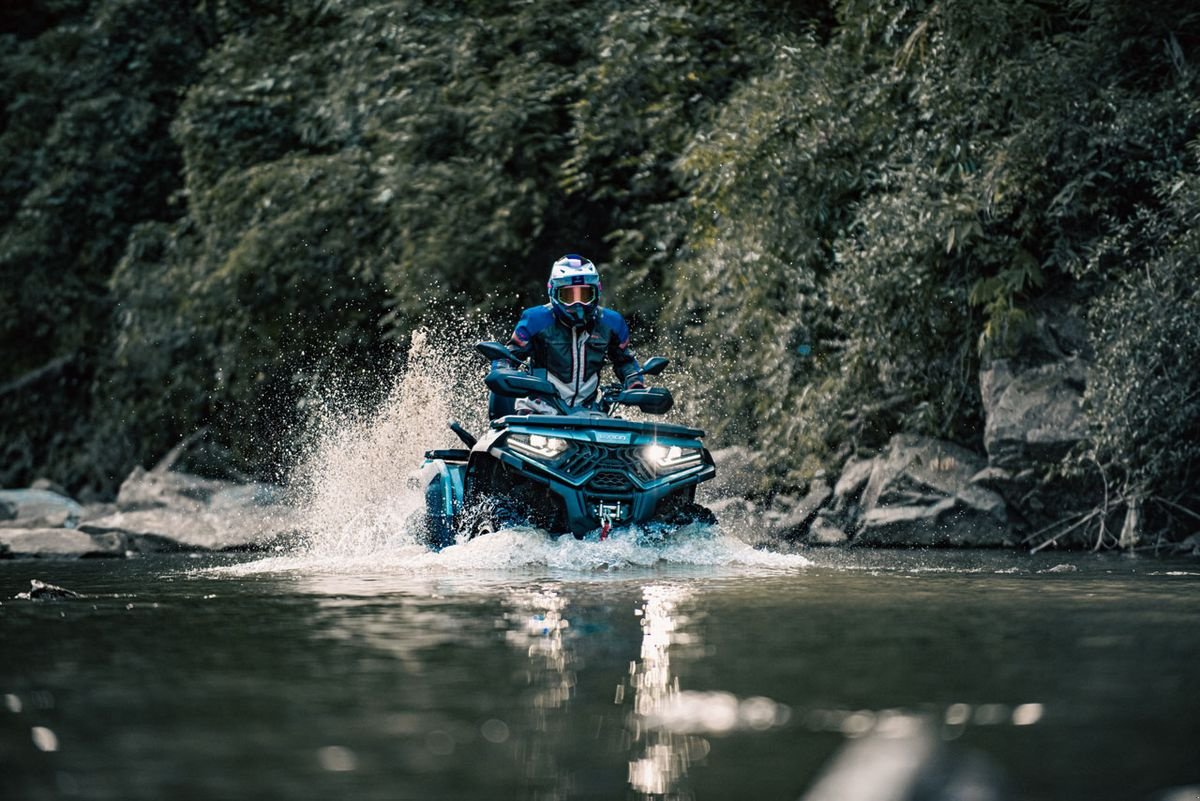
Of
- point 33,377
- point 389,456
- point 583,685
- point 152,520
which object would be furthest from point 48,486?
point 583,685

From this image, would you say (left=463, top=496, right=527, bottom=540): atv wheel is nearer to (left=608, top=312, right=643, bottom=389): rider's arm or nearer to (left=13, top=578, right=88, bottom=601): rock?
(left=608, top=312, right=643, bottom=389): rider's arm

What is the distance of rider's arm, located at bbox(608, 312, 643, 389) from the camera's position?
13.8 meters

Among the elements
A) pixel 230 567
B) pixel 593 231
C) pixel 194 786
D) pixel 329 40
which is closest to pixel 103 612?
pixel 230 567

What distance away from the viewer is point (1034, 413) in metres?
17.1

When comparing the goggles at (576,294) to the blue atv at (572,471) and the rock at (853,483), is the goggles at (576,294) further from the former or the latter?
the rock at (853,483)

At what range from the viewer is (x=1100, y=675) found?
629cm

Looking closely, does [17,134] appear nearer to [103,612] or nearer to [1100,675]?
[103,612]

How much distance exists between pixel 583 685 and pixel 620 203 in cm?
1981

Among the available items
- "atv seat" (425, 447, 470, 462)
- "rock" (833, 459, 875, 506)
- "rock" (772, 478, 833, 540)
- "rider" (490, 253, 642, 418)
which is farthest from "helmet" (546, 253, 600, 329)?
"rock" (772, 478, 833, 540)

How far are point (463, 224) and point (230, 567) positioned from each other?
1130 cm

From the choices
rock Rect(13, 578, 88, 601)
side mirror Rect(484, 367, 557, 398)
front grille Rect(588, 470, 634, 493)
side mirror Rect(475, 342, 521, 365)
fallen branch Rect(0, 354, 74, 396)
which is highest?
fallen branch Rect(0, 354, 74, 396)

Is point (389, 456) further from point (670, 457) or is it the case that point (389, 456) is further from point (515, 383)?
point (670, 457)

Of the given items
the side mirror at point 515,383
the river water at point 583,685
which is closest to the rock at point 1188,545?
the river water at point 583,685

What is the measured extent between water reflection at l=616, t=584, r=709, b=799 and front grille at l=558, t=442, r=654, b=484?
12.2ft
